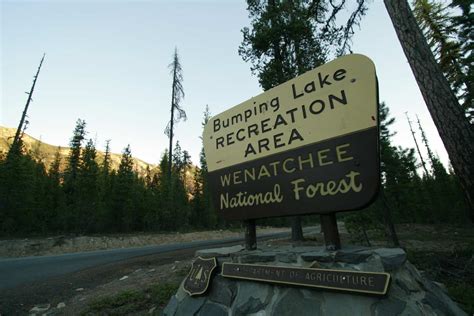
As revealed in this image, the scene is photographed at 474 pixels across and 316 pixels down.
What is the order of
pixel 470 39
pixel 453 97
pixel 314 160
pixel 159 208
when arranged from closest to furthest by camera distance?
pixel 314 160, pixel 453 97, pixel 470 39, pixel 159 208

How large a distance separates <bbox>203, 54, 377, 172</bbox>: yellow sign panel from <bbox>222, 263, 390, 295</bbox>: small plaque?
1281 mm

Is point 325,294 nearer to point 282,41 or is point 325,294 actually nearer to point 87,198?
point 282,41

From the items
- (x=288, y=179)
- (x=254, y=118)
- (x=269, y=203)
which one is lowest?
(x=269, y=203)

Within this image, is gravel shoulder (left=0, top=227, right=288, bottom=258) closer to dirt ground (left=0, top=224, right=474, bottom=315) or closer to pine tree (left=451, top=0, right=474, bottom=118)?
dirt ground (left=0, top=224, right=474, bottom=315)

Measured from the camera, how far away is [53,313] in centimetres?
455

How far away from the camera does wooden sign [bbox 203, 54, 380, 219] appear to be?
8.09ft

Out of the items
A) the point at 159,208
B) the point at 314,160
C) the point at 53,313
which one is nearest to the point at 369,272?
the point at 314,160

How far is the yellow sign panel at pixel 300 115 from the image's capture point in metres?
2.54

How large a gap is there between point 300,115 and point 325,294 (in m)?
1.84

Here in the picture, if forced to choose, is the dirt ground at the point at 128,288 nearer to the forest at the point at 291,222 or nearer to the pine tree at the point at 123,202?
the forest at the point at 291,222

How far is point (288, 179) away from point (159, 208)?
78.5ft

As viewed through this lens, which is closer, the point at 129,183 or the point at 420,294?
the point at 420,294

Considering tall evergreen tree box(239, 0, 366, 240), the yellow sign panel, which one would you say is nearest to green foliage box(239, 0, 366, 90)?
tall evergreen tree box(239, 0, 366, 240)

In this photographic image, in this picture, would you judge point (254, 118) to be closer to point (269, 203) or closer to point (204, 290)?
point (269, 203)
